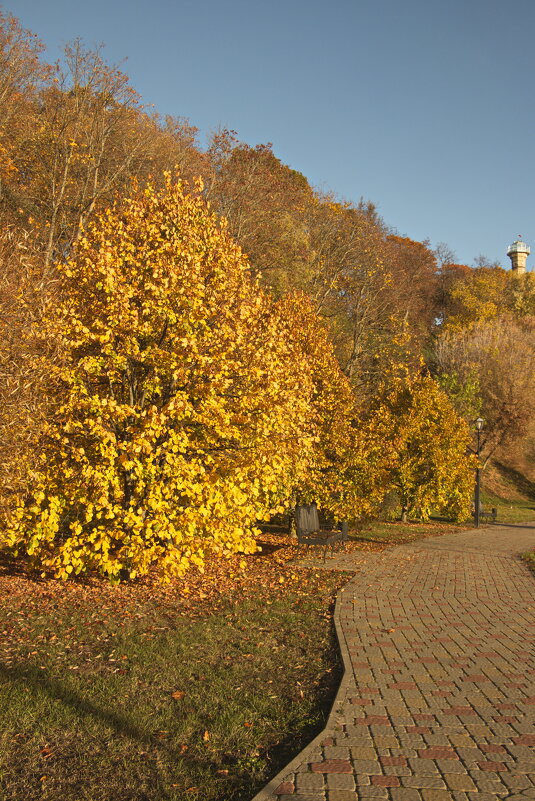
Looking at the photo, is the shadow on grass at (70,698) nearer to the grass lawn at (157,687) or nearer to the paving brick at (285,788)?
the grass lawn at (157,687)

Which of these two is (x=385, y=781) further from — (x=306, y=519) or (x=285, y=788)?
(x=306, y=519)

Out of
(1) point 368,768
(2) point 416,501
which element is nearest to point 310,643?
(1) point 368,768

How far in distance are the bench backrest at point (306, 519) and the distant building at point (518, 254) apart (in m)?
86.0

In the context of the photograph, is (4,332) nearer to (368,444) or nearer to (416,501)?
(368,444)

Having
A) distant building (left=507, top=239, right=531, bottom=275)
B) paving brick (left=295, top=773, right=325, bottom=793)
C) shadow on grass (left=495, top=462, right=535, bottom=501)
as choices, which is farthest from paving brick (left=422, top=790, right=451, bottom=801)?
distant building (left=507, top=239, right=531, bottom=275)

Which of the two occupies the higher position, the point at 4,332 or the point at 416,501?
the point at 4,332

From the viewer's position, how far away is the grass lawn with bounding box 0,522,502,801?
3836 millimetres

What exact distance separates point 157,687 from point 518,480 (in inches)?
1491

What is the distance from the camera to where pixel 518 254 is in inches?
3533

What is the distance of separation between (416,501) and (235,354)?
38.4ft

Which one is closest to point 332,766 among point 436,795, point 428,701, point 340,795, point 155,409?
point 340,795

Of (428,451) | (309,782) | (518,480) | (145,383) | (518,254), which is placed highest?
(518,254)

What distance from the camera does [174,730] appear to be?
175 inches

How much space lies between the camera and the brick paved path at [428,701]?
12.1 ft
